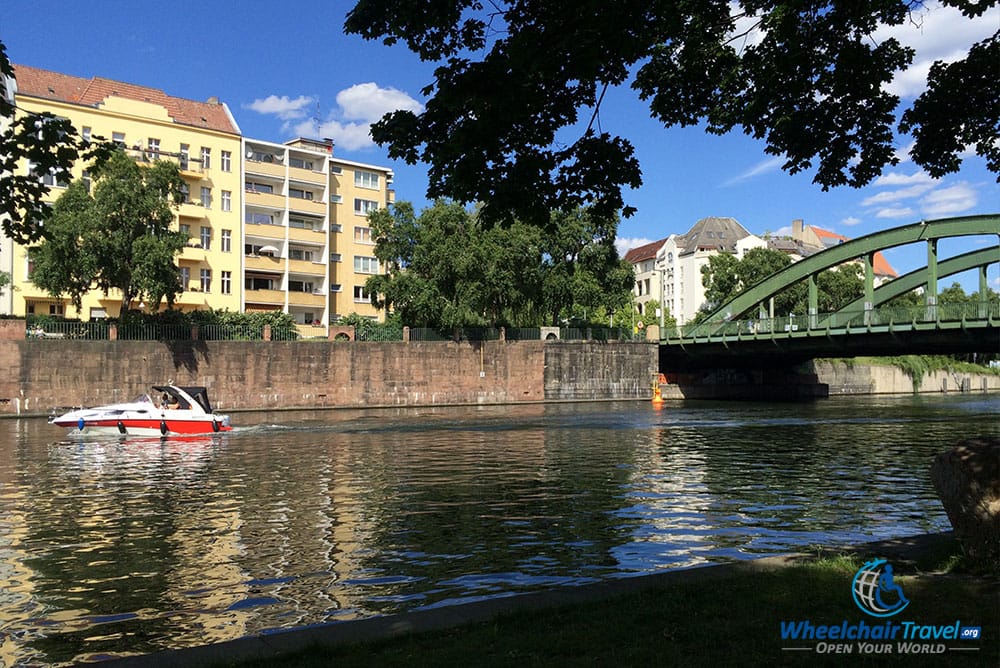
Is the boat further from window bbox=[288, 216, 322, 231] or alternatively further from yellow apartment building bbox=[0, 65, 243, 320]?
window bbox=[288, 216, 322, 231]

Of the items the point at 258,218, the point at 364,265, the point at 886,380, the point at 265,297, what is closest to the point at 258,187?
the point at 258,218

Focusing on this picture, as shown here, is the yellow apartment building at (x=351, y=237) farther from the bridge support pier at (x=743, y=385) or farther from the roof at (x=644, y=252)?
the roof at (x=644, y=252)

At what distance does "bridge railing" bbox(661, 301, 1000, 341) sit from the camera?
50156mm

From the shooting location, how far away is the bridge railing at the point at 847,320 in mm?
50156

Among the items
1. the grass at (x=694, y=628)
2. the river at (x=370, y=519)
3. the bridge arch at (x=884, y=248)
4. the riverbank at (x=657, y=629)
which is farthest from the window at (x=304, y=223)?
the grass at (x=694, y=628)

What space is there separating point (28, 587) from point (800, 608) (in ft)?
30.6

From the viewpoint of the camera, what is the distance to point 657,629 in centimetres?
699

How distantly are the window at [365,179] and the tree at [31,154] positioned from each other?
7922 centimetres

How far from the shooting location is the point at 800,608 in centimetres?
741

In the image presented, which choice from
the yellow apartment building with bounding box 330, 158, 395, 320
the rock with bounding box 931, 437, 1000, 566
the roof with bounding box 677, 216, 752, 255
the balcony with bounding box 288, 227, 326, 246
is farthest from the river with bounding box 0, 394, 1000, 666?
the roof with bounding box 677, 216, 752, 255

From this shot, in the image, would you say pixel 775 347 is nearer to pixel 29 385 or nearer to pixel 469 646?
pixel 29 385

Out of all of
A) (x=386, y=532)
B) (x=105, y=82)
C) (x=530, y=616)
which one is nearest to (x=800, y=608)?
(x=530, y=616)

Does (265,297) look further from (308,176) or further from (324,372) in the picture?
(324,372)

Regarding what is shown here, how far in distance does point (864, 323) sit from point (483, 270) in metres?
26.5
